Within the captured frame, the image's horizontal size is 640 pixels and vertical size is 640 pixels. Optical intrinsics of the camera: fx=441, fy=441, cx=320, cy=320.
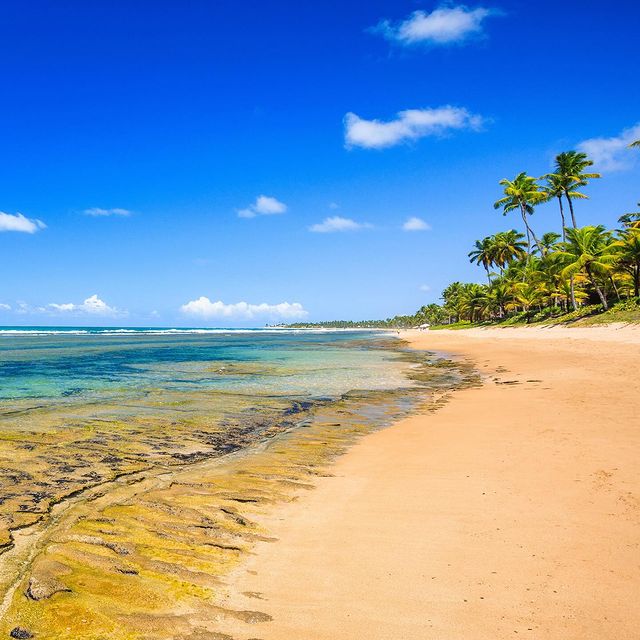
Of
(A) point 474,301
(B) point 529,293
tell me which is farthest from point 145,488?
(A) point 474,301

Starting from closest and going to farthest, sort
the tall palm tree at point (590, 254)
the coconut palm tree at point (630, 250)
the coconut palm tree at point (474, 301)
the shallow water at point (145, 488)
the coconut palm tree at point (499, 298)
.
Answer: the shallow water at point (145, 488)
the coconut palm tree at point (630, 250)
the tall palm tree at point (590, 254)
the coconut palm tree at point (499, 298)
the coconut palm tree at point (474, 301)

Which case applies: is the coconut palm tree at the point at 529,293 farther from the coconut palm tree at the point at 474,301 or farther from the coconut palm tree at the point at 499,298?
the coconut palm tree at the point at 474,301

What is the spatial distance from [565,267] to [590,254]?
3219 mm

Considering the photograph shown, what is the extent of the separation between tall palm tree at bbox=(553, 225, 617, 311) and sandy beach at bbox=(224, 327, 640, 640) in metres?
43.2

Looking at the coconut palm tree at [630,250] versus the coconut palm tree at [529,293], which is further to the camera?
the coconut palm tree at [529,293]

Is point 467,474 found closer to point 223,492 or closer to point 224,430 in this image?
point 223,492

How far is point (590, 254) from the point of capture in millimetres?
47719

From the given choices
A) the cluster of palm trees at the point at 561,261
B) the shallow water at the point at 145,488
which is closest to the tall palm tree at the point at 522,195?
the cluster of palm trees at the point at 561,261

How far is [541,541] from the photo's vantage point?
5078 mm

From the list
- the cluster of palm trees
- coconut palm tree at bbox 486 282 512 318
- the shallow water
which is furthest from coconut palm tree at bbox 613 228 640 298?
the shallow water

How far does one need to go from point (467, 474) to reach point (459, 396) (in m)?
9.30

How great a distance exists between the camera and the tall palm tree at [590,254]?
153ft

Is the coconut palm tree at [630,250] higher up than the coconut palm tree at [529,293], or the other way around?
the coconut palm tree at [630,250]

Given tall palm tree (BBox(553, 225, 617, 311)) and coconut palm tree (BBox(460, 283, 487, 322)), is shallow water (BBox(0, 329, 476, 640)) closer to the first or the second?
tall palm tree (BBox(553, 225, 617, 311))
